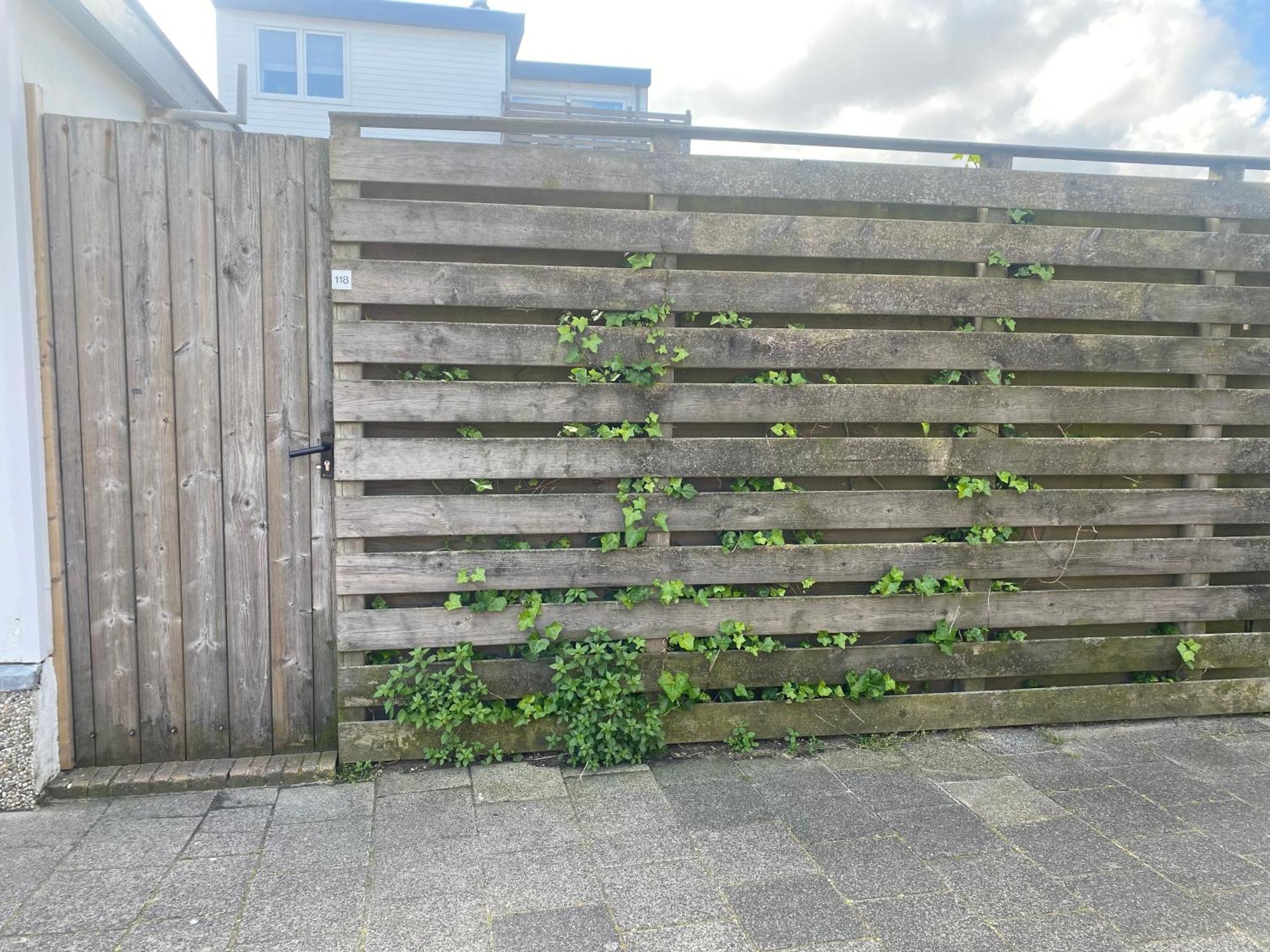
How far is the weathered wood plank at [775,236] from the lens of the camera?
10.5ft

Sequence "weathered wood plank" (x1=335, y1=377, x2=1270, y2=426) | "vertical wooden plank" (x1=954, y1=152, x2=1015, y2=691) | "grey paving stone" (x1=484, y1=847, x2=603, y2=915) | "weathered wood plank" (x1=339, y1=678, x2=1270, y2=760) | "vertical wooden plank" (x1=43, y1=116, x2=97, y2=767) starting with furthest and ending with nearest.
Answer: "vertical wooden plank" (x1=954, y1=152, x2=1015, y2=691) → "weathered wood plank" (x1=339, y1=678, x2=1270, y2=760) → "weathered wood plank" (x1=335, y1=377, x2=1270, y2=426) → "vertical wooden plank" (x1=43, y1=116, x2=97, y2=767) → "grey paving stone" (x1=484, y1=847, x2=603, y2=915)

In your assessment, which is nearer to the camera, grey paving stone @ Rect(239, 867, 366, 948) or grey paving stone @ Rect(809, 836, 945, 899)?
grey paving stone @ Rect(239, 867, 366, 948)

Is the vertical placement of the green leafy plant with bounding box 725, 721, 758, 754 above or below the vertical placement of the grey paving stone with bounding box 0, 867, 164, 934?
above

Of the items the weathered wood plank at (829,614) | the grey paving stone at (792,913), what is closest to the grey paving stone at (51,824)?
the weathered wood plank at (829,614)

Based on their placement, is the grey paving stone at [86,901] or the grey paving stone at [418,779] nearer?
the grey paving stone at [86,901]

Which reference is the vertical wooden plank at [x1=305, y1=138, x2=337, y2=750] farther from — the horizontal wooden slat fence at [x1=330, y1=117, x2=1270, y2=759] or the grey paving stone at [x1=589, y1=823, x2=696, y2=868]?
the grey paving stone at [x1=589, y1=823, x2=696, y2=868]

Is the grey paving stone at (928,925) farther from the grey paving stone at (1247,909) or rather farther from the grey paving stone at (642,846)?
the grey paving stone at (1247,909)

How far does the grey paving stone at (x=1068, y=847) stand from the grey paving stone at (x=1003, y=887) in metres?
0.08

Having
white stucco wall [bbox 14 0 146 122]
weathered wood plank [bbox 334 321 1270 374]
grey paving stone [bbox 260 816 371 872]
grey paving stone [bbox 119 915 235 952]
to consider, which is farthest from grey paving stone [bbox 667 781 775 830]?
white stucco wall [bbox 14 0 146 122]

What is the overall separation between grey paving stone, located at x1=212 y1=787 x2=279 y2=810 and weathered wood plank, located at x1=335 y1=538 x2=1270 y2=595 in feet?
2.61

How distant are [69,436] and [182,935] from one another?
6.01 ft

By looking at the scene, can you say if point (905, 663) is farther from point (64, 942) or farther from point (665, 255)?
point (64, 942)

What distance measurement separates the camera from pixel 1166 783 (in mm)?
3305

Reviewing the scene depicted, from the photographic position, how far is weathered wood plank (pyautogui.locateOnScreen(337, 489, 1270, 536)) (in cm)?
329
